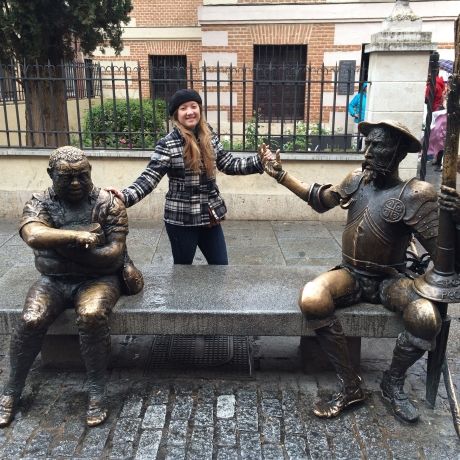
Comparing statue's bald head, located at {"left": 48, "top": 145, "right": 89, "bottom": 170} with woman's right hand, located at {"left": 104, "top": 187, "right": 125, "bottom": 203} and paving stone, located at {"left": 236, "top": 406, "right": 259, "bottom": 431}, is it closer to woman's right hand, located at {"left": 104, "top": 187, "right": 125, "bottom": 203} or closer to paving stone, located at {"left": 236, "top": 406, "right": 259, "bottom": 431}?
woman's right hand, located at {"left": 104, "top": 187, "right": 125, "bottom": 203}

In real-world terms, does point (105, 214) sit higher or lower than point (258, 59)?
lower

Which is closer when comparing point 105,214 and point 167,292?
point 105,214

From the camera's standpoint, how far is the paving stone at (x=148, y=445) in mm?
2846

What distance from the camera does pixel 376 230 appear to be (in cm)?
312

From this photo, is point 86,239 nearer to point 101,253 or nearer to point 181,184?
point 101,253

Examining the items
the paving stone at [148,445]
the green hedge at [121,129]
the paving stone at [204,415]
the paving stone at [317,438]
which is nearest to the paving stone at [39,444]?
the paving stone at [148,445]

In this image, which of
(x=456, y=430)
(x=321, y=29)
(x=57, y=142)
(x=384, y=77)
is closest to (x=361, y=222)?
(x=456, y=430)

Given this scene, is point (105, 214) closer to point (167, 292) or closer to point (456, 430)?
point (167, 292)

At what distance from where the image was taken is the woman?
12.4ft

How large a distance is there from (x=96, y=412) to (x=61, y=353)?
0.74 m

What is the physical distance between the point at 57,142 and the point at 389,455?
6646mm

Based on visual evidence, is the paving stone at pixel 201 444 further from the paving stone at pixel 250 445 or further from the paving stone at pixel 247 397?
the paving stone at pixel 247 397

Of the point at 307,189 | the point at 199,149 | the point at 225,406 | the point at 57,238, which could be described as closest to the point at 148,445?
the point at 225,406

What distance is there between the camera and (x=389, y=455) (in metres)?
2.84
